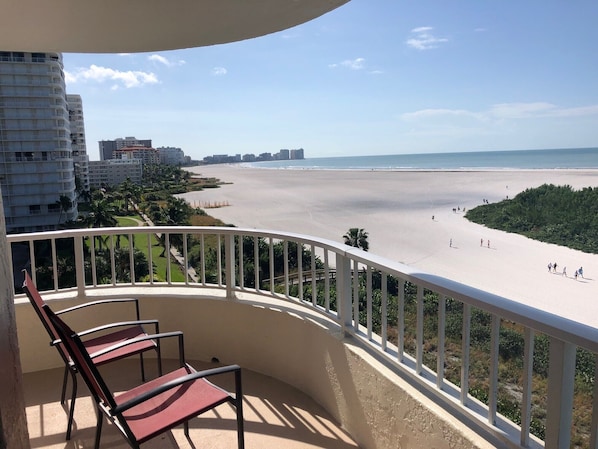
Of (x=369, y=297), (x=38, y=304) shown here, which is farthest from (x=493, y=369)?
(x=38, y=304)

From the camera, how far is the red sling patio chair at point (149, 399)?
1.59 meters

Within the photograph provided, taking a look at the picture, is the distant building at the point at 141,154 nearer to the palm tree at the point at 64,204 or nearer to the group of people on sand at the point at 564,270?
the palm tree at the point at 64,204

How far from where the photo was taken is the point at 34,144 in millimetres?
32750

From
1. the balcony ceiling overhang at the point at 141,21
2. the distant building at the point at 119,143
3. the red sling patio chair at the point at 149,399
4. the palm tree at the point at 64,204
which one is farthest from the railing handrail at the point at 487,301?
the distant building at the point at 119,143

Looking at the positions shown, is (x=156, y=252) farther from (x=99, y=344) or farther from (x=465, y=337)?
(x=465, y=337)

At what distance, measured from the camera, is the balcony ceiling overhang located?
1901mm

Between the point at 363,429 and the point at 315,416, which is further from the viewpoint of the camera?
the point at 315,416

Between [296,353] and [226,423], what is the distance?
23.9 inches

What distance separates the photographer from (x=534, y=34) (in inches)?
1842

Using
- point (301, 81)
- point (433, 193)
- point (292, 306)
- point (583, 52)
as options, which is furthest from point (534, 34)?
point (292, 306)

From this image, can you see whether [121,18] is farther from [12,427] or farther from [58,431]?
[58,431]

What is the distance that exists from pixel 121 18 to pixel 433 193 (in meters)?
45.0

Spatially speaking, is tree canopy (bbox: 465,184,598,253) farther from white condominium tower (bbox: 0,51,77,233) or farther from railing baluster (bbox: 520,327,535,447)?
white condominium tower (bbox: 0,51,77,233)

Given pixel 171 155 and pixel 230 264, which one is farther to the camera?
pixel 171 155
